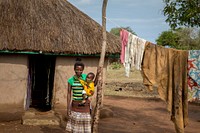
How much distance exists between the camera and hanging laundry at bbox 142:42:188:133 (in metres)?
5.24

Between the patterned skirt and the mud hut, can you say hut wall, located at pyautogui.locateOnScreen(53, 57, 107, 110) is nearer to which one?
the mud hut

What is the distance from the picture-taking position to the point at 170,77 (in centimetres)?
534

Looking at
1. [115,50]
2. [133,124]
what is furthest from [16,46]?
[133,124]

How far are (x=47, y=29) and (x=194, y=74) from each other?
4.84 metres

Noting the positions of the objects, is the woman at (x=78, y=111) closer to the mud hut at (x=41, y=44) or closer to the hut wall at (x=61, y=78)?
the mud hut at (x=41, y=44)

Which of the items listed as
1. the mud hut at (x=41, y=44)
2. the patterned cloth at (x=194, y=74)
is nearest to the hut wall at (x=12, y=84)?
the mud hut at (x=41, y=44)

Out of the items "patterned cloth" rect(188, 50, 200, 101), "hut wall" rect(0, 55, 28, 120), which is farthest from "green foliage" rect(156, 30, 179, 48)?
"patterned cloth" rect(188, 50, 200, 101)

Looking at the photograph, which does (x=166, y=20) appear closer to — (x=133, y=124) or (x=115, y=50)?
(x=115, y=50)

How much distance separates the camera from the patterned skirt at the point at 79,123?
5.25 metres

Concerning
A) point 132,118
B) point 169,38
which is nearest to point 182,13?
point 132,118

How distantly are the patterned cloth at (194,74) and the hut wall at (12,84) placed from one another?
4.84 metres

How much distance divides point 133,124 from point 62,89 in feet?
7.52

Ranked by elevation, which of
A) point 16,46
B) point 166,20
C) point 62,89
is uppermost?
point 166,20

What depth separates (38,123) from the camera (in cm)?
797
